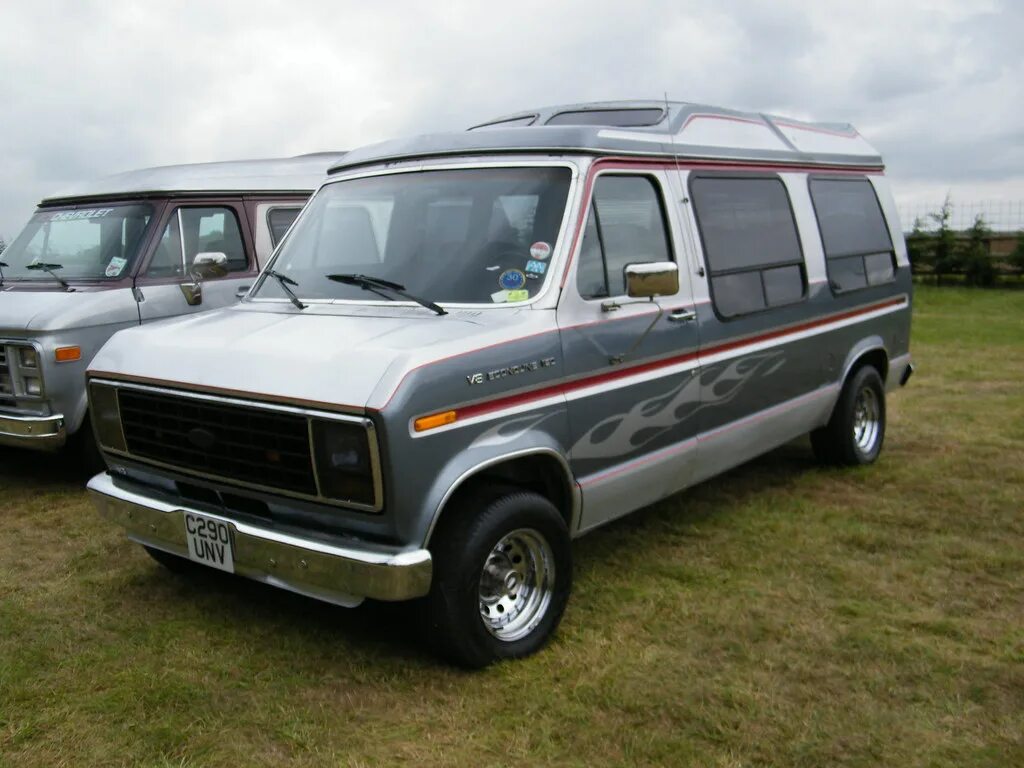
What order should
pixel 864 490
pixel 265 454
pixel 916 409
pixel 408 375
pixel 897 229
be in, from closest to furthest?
pixel 408 375 → pixel 265 454 → pixel 864 490 → pixel 897 229 → pixel 916 409

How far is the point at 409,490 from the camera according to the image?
11.9 feet

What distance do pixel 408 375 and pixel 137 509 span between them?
1.56 metres

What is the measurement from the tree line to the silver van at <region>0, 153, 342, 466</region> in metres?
18.2

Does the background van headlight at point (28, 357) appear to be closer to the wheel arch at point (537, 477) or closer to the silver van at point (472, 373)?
the silver van at point (472, 373)

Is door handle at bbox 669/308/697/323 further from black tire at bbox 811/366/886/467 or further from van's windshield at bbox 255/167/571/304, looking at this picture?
black tire at bbox 811/366/886/467

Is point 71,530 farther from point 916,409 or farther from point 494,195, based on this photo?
point 916,409

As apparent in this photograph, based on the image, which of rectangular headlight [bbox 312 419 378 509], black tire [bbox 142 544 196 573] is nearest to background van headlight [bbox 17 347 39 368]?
black tire [bbox 142 544 196 573]

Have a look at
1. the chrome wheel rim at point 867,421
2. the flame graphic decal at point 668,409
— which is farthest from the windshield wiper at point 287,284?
the chrome wheel rim at point 867,421

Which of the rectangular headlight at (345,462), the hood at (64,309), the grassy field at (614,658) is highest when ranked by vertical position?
the hood at (64,309)

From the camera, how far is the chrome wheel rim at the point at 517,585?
164 inches

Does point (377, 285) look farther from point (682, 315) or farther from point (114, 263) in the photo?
point (114, 263)

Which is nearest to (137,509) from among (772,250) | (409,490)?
(409,490)

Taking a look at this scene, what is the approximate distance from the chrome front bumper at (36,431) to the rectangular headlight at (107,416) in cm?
214

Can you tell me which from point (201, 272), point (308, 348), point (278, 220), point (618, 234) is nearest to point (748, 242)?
point (618, 234)
